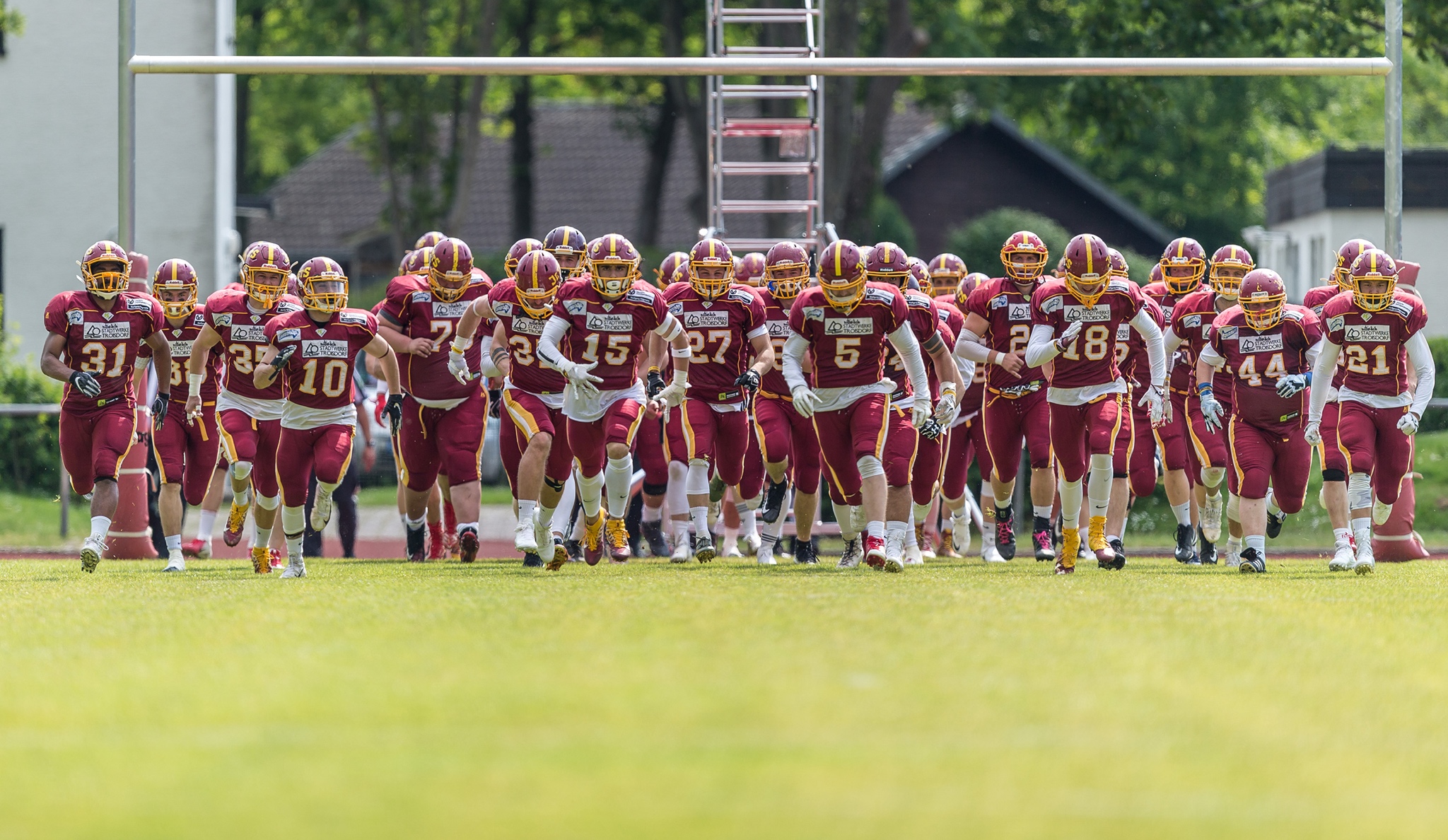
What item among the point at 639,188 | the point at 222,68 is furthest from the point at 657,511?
the point at 639,188

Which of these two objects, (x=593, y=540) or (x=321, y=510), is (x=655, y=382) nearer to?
(x=593, y=540)

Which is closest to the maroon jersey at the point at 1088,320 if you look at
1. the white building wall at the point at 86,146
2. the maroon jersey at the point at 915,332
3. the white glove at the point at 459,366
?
the maroon jersey at the point at 915,332

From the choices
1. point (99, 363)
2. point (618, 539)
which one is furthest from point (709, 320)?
point (99, 363)

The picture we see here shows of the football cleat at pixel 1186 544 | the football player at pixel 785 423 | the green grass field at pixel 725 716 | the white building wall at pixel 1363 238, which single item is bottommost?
the football cleat at pixel 1186 544

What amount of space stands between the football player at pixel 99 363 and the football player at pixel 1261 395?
687 centimetres

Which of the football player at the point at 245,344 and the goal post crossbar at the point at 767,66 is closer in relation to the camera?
the football player at the point at 245,344

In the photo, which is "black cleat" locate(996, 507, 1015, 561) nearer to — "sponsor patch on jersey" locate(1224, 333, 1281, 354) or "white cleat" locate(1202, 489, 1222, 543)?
"white cleat" locate(1202, 489, 1222, 543)

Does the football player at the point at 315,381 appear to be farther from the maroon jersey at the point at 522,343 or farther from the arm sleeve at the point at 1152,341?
the arm sleeve at the point at 1152,341

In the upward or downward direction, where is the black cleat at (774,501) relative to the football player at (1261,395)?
downward

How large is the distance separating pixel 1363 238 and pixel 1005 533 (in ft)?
51.5

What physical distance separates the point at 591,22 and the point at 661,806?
90.1ft

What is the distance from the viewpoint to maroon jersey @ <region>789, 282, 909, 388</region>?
10.7 m

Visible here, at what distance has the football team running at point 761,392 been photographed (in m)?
10.8

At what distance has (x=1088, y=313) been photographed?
11102 mm
